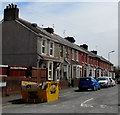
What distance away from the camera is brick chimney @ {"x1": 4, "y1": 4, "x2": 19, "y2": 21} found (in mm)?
28453

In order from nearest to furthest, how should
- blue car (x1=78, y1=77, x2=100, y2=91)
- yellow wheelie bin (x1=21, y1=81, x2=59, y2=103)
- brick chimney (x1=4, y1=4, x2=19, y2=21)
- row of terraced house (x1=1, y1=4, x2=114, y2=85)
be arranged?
yellow wheelie bin (x1=21, y1=81, x2=59, y2=103)
blue car (x1=78, y1=77, x2=100, y2=91)
row of terraced house (x1=1, y1=4, x2=114, y2=85)
brick chimney (x1=4, y1=4, x2=19, y2=21)

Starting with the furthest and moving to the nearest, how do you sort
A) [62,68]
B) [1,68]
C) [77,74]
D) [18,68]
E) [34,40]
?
[77,74] → [62,68] → [34,40] → [18,68] → [1,68]

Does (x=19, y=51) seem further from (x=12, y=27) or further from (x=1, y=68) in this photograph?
(x=1, y=68)

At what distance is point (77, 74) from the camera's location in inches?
1569

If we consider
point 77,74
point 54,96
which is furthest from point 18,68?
point 77,74

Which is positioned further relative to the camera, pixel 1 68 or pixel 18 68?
pixel 18 68

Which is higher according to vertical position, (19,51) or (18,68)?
(19,51)

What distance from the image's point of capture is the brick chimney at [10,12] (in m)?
28.5

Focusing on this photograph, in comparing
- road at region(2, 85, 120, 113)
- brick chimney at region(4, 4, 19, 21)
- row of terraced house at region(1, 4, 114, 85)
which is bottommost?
road at region(2, 85, 120, 113)

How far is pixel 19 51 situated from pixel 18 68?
22.7 ft

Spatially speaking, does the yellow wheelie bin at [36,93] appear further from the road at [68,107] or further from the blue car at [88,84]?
the blue car at [88,84]

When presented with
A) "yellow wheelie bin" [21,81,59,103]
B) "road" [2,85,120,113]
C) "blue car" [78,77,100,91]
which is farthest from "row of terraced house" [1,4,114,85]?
"road" [2,85,120,113]

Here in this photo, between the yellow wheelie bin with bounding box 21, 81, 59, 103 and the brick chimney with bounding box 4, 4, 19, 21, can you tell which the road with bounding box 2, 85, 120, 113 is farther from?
the brick chimney with bounding box 4, 4, 19, 21

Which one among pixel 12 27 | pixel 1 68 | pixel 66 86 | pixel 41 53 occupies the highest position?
pixel 12 27
